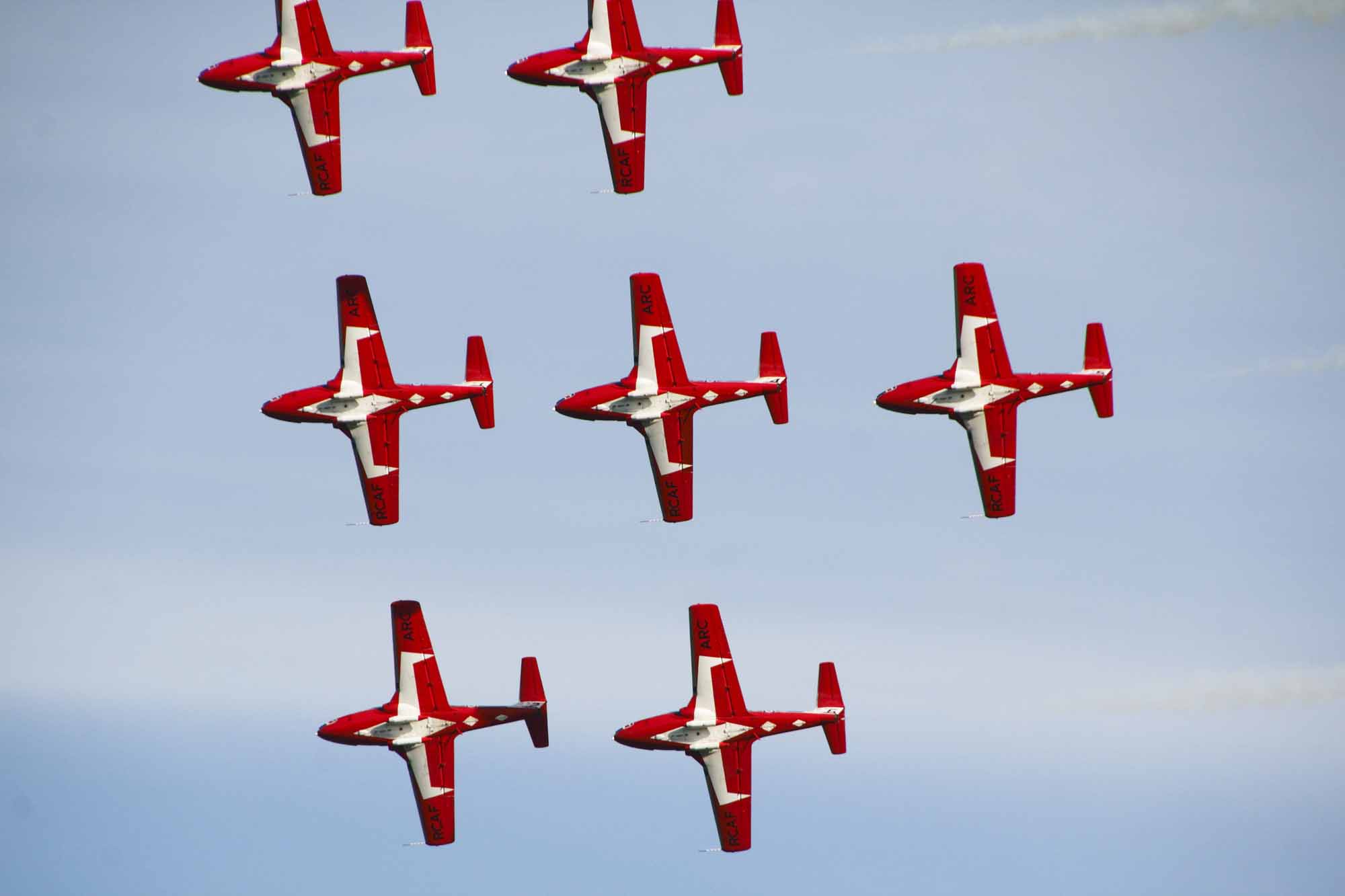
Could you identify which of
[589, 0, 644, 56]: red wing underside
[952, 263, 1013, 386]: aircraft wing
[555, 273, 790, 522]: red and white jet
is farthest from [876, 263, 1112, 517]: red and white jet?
[589, 0, 644, 56]: red wing underside

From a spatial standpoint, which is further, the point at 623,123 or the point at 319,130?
the point at 623,123

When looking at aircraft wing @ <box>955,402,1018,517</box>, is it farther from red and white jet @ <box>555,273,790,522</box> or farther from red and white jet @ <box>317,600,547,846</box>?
red and white jet @ <box>317,600,547,846</box>

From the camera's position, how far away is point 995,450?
2884 inches

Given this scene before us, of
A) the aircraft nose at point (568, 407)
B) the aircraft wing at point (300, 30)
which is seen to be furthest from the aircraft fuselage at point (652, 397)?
the aircraft wing at point (300, 30)

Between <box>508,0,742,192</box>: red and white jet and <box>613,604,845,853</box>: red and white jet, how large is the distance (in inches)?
677

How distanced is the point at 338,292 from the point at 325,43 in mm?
9228

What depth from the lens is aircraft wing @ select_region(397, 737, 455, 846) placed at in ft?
241

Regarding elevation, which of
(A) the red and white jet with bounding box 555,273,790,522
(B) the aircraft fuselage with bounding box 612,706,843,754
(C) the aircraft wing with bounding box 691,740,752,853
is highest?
(A) the red and white jet with bounding box 555,273,790,522

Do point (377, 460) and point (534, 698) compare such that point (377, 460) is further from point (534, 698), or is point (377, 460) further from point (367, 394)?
point (534, 698)

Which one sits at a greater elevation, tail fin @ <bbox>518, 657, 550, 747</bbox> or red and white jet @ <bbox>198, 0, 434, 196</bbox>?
red and white jet @ <bbox>198, 0, 434, 196</bbox>

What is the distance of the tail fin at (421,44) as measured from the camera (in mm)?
72125

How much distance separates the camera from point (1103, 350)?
73438mm

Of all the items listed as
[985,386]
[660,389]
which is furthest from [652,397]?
[985,386]

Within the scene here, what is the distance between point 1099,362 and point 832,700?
52.2 ft
